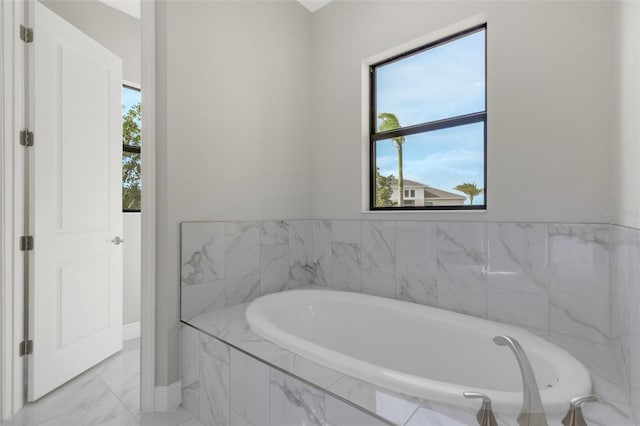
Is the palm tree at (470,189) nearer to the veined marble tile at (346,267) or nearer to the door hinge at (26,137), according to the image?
the veined marble tile at (346,267)

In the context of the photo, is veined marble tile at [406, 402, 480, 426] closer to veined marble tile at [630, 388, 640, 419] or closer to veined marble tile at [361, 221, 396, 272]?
veined marble tile at [630, 388, 640, 419]

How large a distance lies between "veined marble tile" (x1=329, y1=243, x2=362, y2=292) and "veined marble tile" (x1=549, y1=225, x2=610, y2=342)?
3.65 ft

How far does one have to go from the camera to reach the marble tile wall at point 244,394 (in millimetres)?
1027

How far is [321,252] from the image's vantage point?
8.08 ft

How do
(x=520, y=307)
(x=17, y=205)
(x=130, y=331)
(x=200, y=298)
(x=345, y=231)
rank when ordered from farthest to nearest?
(x=130, y=331)
(x=345, y=231)
(x=200, y=298)
(x=17, y=205)
(x=520, y=307)

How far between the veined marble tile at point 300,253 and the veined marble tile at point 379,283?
494 mm

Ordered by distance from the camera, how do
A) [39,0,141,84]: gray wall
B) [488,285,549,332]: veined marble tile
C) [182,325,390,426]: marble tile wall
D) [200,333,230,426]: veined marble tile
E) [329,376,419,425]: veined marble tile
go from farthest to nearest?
[39,0,141,84]: gray wall, [488,285,549,332]: veined marble tile, [200,333,230,426]: veined marble tile, [182,325,390,426]: marble tile wall, [329,376,419,425]: veined marble tile

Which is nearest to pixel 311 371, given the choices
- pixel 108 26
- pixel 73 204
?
pixel 73 204

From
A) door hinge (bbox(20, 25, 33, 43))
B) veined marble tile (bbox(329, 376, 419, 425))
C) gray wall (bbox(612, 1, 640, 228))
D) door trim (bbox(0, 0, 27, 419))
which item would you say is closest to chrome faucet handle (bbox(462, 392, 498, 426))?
veined marble tile (bbox(329, 376, 419, 425))

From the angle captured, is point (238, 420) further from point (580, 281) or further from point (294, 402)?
point (580, 281)

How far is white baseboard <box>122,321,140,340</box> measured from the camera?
2654 millimetres

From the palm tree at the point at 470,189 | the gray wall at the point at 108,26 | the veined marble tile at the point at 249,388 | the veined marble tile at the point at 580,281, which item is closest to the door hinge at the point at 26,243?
the veined marble tile at the point at 249,388

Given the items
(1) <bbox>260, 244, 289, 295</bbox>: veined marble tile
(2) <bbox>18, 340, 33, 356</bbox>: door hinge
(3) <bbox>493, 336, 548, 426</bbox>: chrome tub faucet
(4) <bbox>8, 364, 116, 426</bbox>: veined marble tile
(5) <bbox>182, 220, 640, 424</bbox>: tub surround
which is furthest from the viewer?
(1) <bbox>260, 244, 289, 295</bbox>: veined marble tile

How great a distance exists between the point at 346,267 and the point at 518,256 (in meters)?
Result: 1.09
